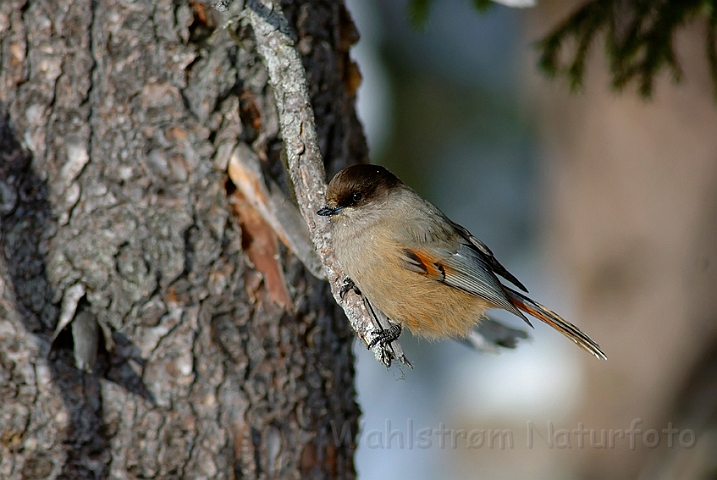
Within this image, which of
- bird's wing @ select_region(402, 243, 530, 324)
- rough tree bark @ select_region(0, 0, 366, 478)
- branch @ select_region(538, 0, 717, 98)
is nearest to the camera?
rough tree bark @ select_region(0, 0, 366, 478)

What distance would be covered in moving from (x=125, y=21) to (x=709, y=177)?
19.9ft

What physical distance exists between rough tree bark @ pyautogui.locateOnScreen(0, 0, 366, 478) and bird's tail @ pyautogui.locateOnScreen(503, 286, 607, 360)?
53.0 inches

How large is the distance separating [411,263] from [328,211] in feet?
1.67

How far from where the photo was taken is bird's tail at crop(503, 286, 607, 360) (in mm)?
3239

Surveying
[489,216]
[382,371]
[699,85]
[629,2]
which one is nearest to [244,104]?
[629,2]

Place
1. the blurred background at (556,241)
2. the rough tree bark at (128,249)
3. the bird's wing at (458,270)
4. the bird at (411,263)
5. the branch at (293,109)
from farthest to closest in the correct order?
the blurred background at (556,241), the bird's wing at (458,270), the bird at (411,263), the rough tree bark at (128,249), the branch at (293,109)

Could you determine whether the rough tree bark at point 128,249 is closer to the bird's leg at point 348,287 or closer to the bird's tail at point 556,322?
the bird's leg at point 348,287

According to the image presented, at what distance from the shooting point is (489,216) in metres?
12.9

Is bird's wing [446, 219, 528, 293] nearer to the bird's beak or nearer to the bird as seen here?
the bird

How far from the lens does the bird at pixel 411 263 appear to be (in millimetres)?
3205

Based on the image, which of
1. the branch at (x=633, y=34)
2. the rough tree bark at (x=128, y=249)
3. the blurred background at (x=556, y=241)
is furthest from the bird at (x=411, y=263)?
the blurred background at (x=556, y=241)

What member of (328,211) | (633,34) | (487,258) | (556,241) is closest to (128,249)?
(328,211)

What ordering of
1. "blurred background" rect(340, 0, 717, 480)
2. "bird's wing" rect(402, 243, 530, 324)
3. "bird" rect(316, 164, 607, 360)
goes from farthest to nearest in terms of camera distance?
"blurred background" rect(340, 0, 717, 480) → "bird's wing" rect(402, 243, 530, 324) → "bird" rect(316, 164, 607, 360)

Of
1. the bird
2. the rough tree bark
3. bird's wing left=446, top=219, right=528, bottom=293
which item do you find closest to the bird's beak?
the bird
